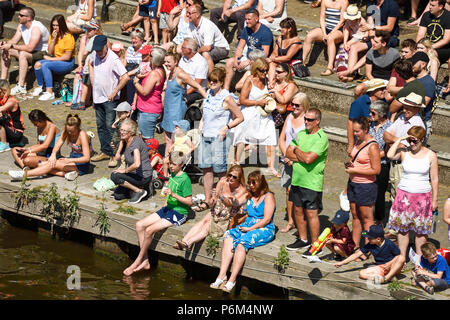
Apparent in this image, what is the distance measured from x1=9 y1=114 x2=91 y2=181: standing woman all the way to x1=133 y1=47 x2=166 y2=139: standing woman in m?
0.91

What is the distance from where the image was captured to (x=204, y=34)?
1433 cm

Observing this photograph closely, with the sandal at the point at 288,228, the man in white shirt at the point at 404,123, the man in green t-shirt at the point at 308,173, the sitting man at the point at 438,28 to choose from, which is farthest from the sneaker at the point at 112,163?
the sitting man at the point at 438,28

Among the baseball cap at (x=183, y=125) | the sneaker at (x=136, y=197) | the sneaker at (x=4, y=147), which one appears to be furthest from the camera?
the sneaker at (x=4, y=147)

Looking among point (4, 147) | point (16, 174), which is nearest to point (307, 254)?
point (16, 174)

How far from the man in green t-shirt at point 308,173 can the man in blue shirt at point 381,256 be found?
780mm

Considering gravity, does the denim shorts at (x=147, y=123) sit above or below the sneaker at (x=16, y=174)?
above

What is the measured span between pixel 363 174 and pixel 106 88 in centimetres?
494

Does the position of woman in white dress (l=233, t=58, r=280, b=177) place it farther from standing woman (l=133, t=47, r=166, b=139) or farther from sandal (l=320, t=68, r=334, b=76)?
sandal (l=320, t=68, r=334, b=76)

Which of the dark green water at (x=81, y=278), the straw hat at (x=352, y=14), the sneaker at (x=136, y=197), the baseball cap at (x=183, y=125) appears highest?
the straw hat at (x=352, y=14)

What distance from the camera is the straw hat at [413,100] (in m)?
10.5

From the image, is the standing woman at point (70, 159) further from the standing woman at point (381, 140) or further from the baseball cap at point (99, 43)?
the standing woman at point (381, 140)

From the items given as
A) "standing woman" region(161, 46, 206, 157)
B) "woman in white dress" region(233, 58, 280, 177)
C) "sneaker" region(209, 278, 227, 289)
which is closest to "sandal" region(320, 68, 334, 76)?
"woman in white dress" region(233, 58, 280, 177)

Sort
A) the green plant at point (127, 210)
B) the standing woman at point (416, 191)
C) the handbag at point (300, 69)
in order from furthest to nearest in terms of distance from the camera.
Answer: the handbag at point (300, 69)
the green plant at point (127, 210)
the standing woman at point (416, 191)

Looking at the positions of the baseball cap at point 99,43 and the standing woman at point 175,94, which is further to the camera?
the baseball cap at point 99,43
